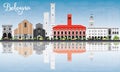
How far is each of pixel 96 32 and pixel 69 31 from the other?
26.4 ft

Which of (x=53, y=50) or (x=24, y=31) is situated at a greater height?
(x=24, y=31)

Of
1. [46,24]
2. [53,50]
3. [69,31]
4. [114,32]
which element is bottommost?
[53,50]

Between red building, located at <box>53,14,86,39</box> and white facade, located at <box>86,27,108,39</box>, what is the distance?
233 cm

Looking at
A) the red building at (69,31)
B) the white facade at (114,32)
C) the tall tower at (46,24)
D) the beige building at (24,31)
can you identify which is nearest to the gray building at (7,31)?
the beige building at (24,31)

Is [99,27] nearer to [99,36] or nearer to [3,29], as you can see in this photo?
[99,36]

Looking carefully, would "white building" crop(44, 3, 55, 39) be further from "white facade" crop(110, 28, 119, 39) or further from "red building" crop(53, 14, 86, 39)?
"white facade" crop(110, 28, 119, 39)

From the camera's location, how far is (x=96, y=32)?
83.3 metres

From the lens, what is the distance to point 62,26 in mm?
81500

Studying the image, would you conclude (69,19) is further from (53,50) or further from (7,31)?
(53,50)

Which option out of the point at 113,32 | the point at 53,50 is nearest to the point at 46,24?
the point at 113,32

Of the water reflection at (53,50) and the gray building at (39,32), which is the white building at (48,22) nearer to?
the gray building at (39,32)

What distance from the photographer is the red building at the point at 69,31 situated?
79.8 metres

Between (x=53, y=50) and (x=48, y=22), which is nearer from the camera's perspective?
(x=53, y=50)

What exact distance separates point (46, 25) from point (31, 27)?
12.5ft
